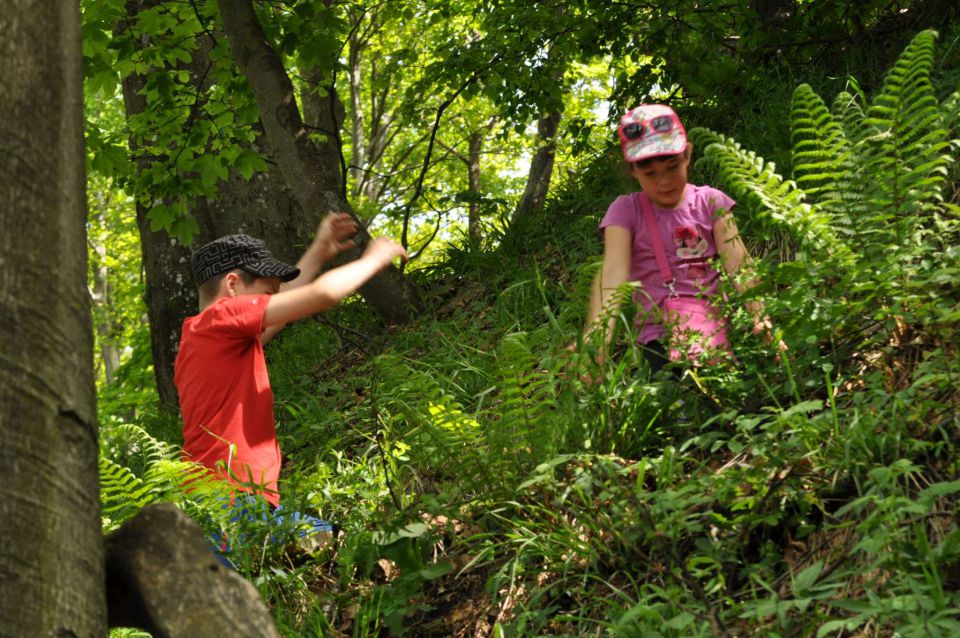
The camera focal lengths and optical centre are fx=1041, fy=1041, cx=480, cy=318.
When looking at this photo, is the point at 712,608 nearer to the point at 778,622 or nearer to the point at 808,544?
the point at 778,622

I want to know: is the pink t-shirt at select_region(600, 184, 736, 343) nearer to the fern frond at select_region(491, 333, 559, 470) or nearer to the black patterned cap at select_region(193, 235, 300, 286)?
the fern frond at select_region(491, 333, 559, 470)

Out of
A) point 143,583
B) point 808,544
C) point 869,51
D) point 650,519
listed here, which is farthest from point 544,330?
point 869,51

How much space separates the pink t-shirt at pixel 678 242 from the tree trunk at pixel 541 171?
13.2 feet

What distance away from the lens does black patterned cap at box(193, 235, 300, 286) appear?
14.5 ft

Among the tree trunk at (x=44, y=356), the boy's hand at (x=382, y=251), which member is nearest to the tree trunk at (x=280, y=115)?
the boy's hand at (x=382, y=251)

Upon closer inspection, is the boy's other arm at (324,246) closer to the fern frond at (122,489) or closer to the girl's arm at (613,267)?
the fern frond at (122,489)

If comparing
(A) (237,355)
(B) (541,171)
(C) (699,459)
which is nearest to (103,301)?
(B) (541,171)

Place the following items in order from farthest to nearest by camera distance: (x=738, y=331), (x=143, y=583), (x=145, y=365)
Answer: (x=145, y=365), (x=738, y=331), (x=143, y=583)

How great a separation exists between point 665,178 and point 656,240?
27cm

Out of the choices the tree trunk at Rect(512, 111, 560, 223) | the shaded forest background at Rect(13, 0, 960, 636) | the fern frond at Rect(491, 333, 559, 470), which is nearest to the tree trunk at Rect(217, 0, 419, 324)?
the shaded forest background at Rect(13, 0, 960, 636)

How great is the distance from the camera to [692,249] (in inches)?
172

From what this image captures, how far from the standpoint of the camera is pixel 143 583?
219cm

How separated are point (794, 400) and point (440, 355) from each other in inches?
115

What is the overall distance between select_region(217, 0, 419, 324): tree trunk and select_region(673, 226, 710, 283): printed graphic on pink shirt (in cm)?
334
